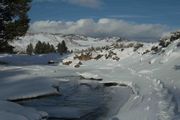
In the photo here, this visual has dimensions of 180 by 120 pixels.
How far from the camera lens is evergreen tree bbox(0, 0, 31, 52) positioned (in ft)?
101

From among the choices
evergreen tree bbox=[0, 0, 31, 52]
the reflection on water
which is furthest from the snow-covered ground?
evergreen tree bbox=[0, 0, 31, 52]

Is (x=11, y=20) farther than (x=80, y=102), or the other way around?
(x=11, y=20)

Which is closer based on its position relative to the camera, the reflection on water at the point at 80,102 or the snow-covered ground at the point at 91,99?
the snow-covered ground at the point at 91,99

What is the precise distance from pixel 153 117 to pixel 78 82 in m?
13.5

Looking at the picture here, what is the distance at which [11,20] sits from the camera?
31.5 meters

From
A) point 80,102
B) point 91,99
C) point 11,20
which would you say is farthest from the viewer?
point 11,20

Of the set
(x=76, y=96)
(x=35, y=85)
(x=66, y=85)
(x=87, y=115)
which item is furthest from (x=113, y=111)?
(x=66, y=85)

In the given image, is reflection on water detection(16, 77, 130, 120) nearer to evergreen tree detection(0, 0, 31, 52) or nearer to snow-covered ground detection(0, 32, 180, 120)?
snow-covered ground detection(0, 32, 180, 120)

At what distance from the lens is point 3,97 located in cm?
1680

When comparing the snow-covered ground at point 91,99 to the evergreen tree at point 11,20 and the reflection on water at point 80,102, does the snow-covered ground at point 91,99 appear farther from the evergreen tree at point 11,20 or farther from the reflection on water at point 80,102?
the evergreen tree at point 11,20

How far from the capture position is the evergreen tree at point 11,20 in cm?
3064

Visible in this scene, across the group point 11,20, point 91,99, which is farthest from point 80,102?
point 11,20

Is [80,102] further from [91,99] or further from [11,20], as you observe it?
[11,20]

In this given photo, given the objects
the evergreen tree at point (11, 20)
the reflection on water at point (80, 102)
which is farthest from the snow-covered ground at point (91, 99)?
the evergreen tree at point (11, 20)
